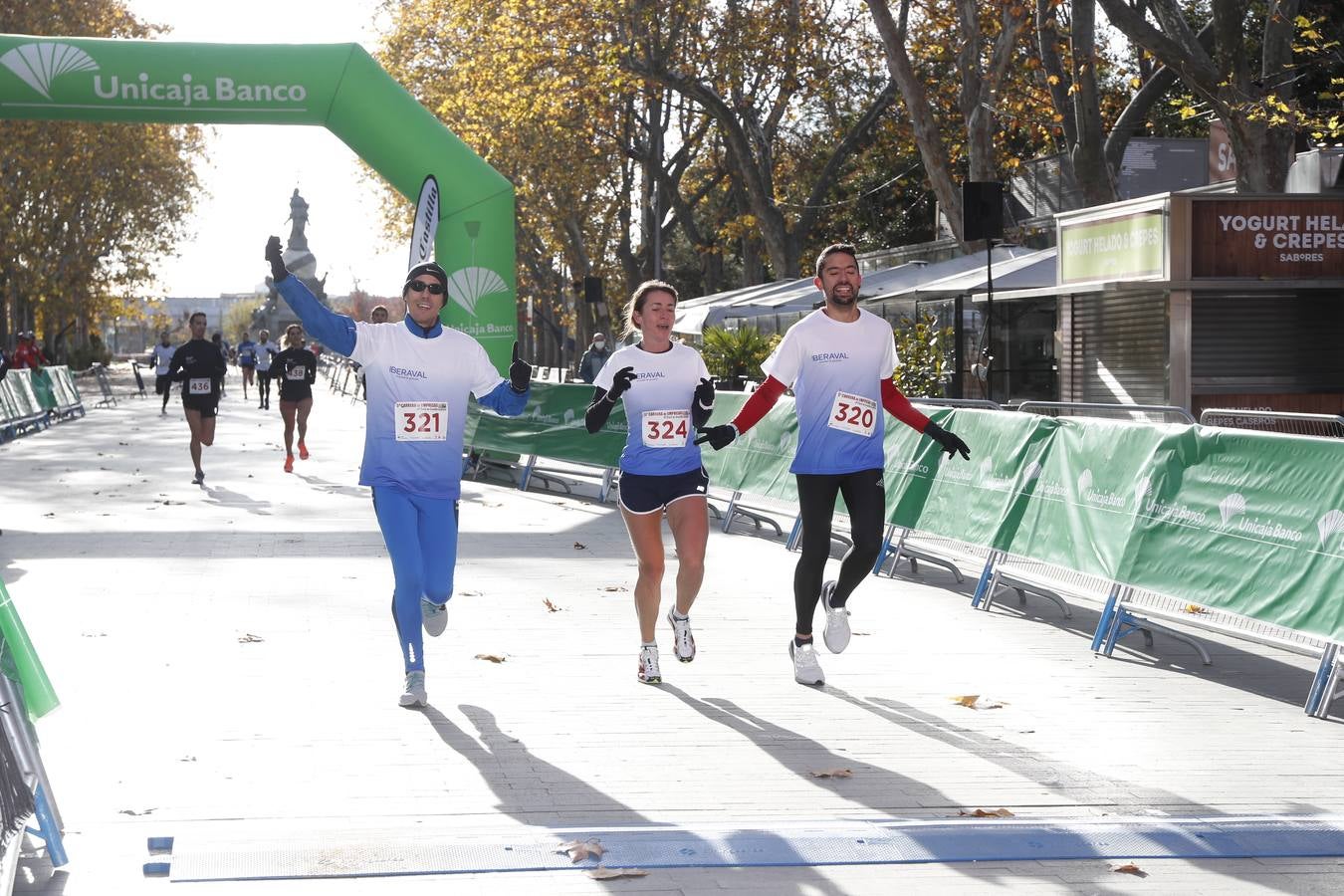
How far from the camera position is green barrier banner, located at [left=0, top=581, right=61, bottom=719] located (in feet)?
17.0

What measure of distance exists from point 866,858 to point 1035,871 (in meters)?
0.48

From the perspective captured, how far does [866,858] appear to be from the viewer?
17.0 ft

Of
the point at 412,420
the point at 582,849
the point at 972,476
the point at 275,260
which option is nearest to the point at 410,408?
the point at 412,420

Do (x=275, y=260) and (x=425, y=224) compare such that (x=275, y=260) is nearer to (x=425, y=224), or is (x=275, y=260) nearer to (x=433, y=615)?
(x=433, y=615)

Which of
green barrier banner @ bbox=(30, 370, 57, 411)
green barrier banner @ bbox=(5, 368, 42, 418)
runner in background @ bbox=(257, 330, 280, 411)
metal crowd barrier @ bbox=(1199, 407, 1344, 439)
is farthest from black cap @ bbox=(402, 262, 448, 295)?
runner in background @ bbox=(257, 330, 280, 411)

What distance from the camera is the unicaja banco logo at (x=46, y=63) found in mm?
19469

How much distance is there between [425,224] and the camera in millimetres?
18531

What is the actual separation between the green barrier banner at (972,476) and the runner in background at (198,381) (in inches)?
367

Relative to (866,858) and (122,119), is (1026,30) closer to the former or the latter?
(122,119)

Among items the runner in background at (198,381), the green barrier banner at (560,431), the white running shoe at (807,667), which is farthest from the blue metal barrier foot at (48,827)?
the runner in background at (198,381)

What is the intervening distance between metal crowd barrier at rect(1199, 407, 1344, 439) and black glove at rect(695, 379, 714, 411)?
9.12 ft

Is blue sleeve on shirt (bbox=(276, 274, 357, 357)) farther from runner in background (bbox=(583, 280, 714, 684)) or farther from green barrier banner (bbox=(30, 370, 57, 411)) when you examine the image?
green barrier banner (bbox=(30, 370, 57, 411))

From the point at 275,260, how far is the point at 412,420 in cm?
93

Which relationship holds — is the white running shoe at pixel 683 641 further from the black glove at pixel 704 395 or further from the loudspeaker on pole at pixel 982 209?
the loudspeaker on pole at pixel 982 209
